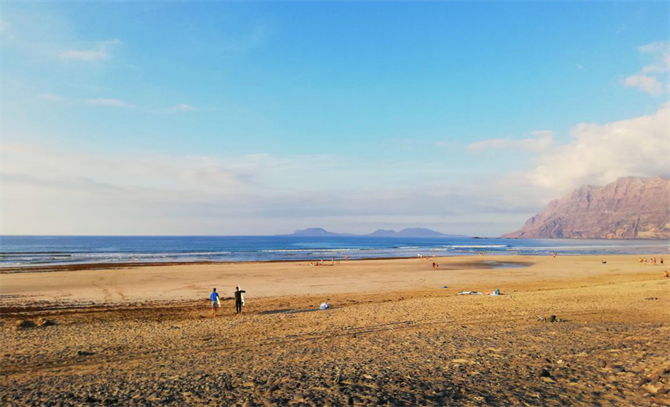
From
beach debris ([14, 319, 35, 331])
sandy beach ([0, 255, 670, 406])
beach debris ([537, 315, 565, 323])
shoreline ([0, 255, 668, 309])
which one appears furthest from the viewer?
shoreline ([0, 255, 668, 309])

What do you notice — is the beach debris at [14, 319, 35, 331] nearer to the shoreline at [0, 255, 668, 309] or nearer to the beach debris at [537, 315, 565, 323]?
the shoreline at [0, 255, 668, 309]

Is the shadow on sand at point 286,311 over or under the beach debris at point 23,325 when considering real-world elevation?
under

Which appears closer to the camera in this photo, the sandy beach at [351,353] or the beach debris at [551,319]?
the sandy beach at [351,353]

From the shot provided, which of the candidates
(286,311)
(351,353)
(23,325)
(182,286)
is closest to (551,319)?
(351,353)

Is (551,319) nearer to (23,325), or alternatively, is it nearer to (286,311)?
(286,311)

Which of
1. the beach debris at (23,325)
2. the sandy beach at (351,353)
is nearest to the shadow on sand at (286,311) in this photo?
the sandy beach at (351,353)

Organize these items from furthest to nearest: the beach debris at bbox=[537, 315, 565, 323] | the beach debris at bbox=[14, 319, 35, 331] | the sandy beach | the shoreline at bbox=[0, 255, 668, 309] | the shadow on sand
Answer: the shoreline at bbox=[0, 255, 668, 309]
the shadow on sand
the beach debris at bbox=[14, 319, 35, 331]
the beach debris at bbox=[537, 315, 565, 323]
the sandy beach

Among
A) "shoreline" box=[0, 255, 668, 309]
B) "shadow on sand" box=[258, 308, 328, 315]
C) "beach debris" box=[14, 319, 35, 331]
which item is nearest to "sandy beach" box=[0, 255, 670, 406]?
"shadow on sand" box=[258, 308, 328, 315]

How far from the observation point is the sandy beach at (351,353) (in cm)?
735

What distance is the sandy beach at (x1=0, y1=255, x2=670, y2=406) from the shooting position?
7348 millimetres

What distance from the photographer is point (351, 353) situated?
35.2 feet

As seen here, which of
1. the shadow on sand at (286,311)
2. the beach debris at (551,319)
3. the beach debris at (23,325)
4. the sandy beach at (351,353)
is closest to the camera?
the sandy beach at (351,353)

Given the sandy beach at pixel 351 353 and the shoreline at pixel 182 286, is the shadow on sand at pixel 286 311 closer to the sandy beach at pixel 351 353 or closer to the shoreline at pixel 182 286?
the sandy beach at pixel 351 353

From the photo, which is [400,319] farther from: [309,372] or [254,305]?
[254,305]
